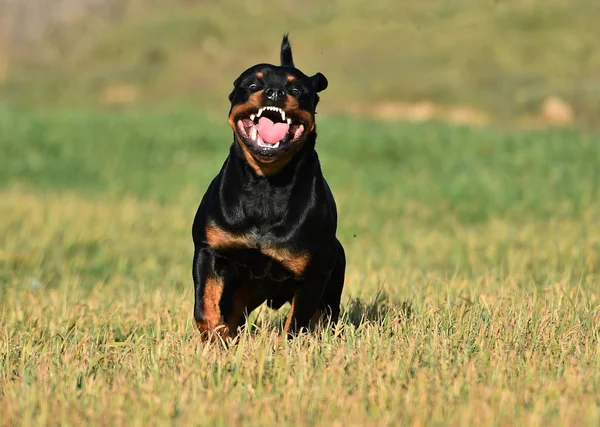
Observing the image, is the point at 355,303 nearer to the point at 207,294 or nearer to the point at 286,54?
the point at 207,294

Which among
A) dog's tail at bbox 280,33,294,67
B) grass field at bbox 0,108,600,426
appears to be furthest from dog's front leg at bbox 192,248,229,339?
dog's tail at bbox 280,33,294,67

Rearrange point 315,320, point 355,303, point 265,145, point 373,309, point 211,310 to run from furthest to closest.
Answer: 1. point 355,303
2. point 373,309
3. point 315,320
4. point 211,310
5. point 265,145

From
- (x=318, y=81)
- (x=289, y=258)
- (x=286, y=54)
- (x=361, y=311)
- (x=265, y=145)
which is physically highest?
(x=286, y=54)

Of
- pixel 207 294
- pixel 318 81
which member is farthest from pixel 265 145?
pixel 207 294

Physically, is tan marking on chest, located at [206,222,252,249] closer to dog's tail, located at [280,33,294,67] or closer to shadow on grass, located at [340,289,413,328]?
shadow on grass, located at [340,289,413,328]

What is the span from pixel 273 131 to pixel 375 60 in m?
35.8

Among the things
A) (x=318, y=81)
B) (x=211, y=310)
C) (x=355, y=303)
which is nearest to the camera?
(x=211, y=310)

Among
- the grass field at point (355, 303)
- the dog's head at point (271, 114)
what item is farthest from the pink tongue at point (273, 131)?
the grass field at point (355, 303)

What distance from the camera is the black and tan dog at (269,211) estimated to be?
14.6 feet

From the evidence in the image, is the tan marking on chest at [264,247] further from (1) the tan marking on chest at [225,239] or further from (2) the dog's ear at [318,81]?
(2) the dog's ear at [318,81]

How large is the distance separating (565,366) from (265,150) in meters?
1.68

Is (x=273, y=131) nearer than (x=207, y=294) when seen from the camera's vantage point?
Yes

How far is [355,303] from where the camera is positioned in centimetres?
579

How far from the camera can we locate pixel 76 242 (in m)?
9.46
